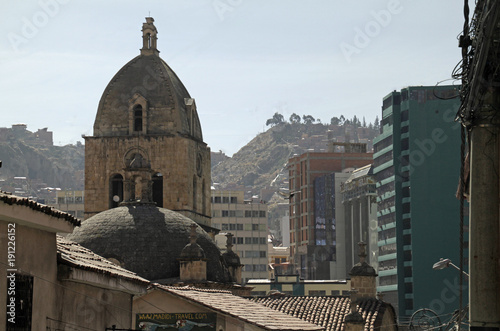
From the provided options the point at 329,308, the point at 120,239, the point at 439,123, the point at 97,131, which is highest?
the point at 439,123

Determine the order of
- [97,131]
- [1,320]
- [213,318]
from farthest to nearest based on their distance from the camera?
[97,131], [213,318], [1,320]

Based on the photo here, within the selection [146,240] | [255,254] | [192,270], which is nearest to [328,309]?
[192,270]

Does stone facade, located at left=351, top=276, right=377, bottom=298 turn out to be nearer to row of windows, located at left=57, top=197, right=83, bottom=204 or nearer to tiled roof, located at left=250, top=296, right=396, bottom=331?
tiled roof, located at left=250, top=296, right=396, bottom=331

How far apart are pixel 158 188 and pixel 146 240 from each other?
11208 mm

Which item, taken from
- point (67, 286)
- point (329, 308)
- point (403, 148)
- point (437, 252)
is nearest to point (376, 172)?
point (403, 148)

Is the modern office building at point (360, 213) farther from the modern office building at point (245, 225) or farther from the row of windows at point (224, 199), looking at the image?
the row of windows at point (224, 199)

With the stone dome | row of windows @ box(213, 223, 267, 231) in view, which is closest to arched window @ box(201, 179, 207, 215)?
the stone dome

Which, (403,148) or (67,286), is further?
(403,148)

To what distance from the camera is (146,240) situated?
2021 inches

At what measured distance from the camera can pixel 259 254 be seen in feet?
549

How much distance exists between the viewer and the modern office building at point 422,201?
4601 inches

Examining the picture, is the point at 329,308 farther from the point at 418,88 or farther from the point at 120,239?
the point at 418,88

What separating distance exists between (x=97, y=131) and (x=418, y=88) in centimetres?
6347

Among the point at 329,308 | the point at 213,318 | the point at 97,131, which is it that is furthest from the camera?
the point at 97,131
